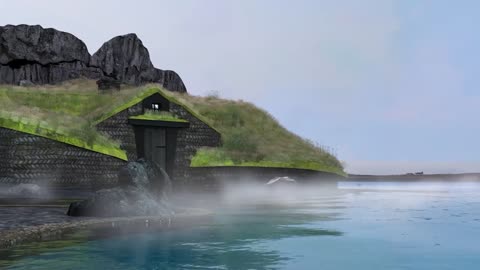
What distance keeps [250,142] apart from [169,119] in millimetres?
8329

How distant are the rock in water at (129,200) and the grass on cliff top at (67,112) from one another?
663 inches

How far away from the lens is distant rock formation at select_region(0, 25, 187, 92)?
73.1 m

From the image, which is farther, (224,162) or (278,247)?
(224,162)

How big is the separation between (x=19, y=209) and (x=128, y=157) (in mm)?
21525

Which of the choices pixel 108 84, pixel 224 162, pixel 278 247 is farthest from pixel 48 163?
pixel 278 247

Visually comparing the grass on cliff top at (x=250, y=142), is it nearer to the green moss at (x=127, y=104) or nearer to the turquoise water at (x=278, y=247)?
the green moss at (x=127, y=104)

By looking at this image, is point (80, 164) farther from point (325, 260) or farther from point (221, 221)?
point (325, 260)

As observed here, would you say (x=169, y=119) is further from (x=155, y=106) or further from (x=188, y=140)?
(x=188, y=140)

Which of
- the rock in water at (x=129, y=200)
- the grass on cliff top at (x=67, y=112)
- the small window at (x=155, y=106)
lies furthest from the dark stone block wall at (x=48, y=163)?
the rock in water at (x=129, y=200)

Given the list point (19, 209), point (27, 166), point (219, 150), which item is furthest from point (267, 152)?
point (19, 209)

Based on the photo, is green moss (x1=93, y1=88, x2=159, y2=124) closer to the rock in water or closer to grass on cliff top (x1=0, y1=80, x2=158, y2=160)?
grass on cliff top (x1=0, y1=80, x2=158, y2=160)

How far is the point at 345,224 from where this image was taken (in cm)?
2166

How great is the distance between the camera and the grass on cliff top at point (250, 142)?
48.7 meters

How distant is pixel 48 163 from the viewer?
127ft
